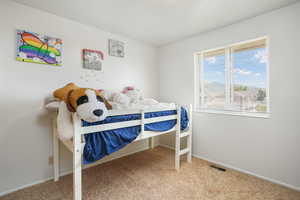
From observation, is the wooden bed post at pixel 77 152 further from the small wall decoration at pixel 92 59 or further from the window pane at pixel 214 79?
the window pane at pixel 214 79

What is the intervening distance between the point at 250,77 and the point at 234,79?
0.22 metres

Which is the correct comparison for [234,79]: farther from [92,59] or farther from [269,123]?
[92,59]

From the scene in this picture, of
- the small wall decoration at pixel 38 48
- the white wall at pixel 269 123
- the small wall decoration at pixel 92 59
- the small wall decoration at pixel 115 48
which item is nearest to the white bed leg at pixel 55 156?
the small wall decoration at pixel 38 48

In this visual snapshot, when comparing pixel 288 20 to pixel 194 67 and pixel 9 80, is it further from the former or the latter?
pixel 9 80

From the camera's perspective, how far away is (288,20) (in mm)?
1791

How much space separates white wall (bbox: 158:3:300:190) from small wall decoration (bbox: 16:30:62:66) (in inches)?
88.2

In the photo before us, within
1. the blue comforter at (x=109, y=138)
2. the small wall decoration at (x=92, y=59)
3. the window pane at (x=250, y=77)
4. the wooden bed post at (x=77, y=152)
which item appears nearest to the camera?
the wooden bed post at (x=77, y=152)

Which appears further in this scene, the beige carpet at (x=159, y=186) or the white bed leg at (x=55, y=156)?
the white bed leg at (x=55, y=156)

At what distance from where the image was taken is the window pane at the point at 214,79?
252 centimetres

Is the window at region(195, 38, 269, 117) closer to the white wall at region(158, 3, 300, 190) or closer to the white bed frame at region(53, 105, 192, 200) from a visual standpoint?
the white wall at region(158, 3, 300, 190)

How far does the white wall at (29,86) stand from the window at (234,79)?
76.6 inches

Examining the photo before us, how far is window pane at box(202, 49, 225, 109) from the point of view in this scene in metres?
2.52

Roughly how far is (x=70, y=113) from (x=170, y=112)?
A: 4.51 ft

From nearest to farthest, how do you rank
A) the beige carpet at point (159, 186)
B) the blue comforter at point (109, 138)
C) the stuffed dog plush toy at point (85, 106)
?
the stuffed dog plush toy at point (85, 106) → the blue comforter at point (109, 138) → the beige carpet at point (159, 186)
